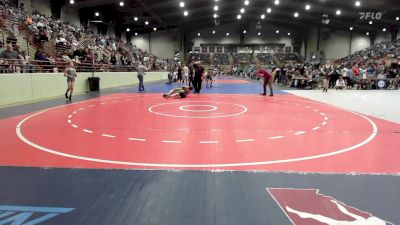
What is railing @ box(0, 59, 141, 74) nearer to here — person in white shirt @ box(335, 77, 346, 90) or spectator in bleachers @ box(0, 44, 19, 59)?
spectator in bleachers @ box(0, 44, 19, 59)

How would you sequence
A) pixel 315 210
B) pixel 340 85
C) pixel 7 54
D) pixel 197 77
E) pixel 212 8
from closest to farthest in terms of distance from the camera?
1. pixel 315 210
2. pixel 7 54
3. pixel 197 77
4. pixel 340 85
5. pixel 212 8

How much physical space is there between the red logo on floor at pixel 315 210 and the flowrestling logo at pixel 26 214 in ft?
7.37

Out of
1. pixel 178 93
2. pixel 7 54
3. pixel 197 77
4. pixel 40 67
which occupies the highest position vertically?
pixel 7 54

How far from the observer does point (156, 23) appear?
49.2m

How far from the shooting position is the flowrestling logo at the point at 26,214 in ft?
10.2

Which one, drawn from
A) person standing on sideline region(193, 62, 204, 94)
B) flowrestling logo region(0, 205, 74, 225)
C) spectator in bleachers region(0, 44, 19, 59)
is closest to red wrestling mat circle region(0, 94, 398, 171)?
flowrestling logo region(0, 205, 74, 225)

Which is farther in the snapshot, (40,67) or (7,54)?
(40,67)

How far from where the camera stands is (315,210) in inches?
133

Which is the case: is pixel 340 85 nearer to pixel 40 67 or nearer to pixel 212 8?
pixel 40 67

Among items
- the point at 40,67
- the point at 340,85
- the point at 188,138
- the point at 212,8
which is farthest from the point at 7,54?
the point at 212,8

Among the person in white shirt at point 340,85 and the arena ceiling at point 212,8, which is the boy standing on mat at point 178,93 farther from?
the arena ceiling at point 212,8

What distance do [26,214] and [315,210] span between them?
289cm

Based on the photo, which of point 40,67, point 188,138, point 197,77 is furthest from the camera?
point 197,77

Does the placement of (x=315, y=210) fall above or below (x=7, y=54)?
below
